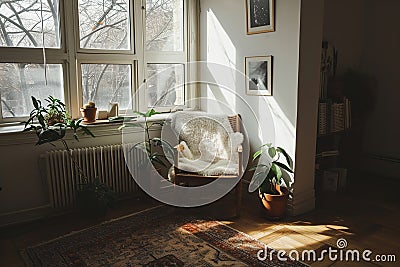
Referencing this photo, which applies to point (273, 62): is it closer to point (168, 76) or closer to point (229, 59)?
point (229, 59)

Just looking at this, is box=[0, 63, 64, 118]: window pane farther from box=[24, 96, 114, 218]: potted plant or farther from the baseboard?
the baseboard

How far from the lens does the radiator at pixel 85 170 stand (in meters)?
3.09

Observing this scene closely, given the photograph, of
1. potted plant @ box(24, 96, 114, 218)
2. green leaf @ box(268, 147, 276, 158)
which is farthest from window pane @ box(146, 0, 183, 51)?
green leaf @ box(268, 147, 276, 158)

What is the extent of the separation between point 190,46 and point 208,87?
1.67 feet

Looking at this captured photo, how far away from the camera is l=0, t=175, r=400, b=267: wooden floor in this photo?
2.66 m

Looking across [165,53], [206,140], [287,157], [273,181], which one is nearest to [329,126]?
[287,157]

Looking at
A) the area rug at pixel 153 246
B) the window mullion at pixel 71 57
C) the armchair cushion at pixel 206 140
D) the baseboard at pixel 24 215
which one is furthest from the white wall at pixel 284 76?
the baseboard at pixel 24 215

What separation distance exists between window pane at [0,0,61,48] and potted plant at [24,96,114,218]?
0.52 meters

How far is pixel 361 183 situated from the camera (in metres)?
4.14

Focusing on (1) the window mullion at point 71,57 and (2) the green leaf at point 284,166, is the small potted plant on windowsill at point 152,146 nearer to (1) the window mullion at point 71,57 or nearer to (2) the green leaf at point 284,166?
(1) the window mullion at point 71,57

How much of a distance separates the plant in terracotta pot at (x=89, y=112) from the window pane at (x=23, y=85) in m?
0.29

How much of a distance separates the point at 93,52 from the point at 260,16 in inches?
62.9

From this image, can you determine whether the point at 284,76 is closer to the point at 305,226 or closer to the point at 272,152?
the point at 272,152

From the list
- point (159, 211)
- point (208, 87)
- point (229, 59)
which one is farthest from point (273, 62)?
point (159, 211)
